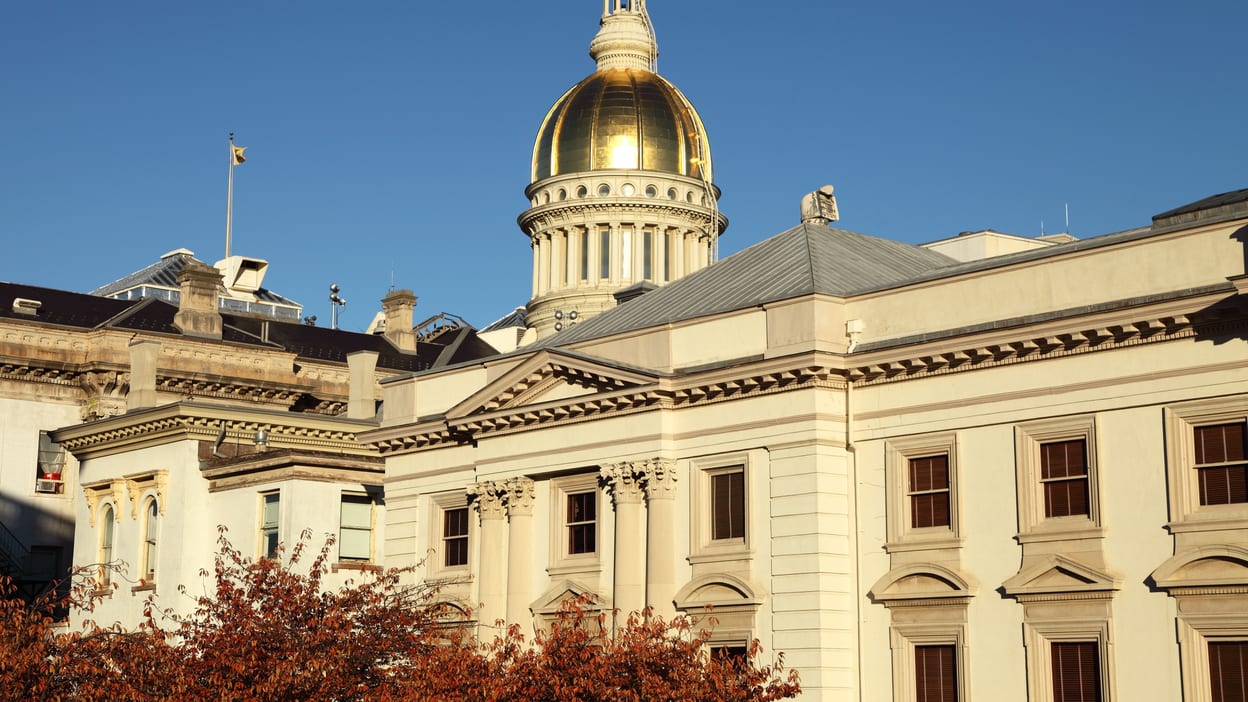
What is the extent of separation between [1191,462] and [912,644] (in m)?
6.60

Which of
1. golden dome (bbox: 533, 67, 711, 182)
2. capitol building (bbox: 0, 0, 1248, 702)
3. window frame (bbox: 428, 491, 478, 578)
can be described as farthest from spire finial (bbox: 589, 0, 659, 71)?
window frame (bbox: 428, 491, 478, 578)

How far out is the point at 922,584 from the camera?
3553cm

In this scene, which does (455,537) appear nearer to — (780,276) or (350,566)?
(350,566)

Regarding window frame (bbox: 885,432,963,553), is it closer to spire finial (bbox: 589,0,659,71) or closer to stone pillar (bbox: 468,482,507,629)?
stone pillar (bbox: 468,482,507,629)

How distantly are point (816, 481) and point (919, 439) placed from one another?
7.07 ft

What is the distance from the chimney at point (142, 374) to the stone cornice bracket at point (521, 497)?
755 inches

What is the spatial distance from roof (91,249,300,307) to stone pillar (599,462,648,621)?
5044 cm

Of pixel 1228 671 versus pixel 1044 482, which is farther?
pixel 1044 482

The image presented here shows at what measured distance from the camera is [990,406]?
35.0 metres

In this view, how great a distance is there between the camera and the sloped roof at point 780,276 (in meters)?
40.7

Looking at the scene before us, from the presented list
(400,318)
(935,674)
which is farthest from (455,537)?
(400,318)

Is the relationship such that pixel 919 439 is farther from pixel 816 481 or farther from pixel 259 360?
pixel 259 360

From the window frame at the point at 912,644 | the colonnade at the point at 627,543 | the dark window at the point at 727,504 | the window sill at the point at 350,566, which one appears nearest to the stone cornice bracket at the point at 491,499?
the colonnade at the point at 627,543

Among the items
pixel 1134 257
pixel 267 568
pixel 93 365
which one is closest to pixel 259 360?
pixel 93 365
